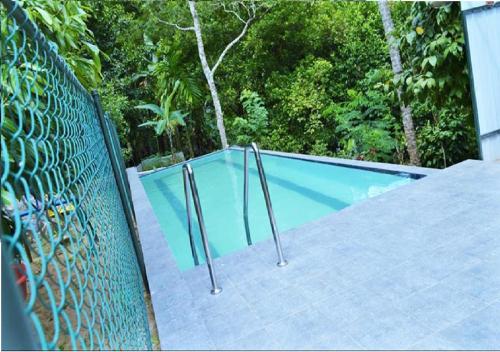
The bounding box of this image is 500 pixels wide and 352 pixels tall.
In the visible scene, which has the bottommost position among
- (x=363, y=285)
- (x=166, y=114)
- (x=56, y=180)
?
(x=363, y=285)

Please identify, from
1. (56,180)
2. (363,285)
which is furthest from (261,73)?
(56,180)

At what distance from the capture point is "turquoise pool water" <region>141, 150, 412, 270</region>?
5.30m

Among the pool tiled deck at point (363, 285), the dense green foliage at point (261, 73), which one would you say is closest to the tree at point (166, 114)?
the dense green foliage at point (261, 73)

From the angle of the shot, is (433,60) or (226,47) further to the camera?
(226,47)

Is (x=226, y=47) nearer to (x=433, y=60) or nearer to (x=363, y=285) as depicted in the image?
A: (x=433, y=60)

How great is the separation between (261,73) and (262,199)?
8.79m

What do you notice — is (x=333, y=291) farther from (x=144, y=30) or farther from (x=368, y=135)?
(x=144, y=30)

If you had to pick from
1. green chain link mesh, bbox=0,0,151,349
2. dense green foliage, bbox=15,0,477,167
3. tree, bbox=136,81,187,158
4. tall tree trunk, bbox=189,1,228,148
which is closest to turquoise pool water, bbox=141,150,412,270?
dense green foliage, bbox=15,0,477,167

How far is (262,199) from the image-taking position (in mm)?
6441

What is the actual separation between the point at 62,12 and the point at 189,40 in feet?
38.1

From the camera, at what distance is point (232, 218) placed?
239 inches

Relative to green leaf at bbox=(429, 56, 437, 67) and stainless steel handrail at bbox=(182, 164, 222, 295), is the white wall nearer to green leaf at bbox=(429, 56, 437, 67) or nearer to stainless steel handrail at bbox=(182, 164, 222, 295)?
green leaf at bbox=(429, 56, 437, 67)

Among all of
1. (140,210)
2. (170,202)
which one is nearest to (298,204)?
(140,210)

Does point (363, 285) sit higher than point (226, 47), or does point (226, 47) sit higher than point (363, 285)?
point (226, 47)
